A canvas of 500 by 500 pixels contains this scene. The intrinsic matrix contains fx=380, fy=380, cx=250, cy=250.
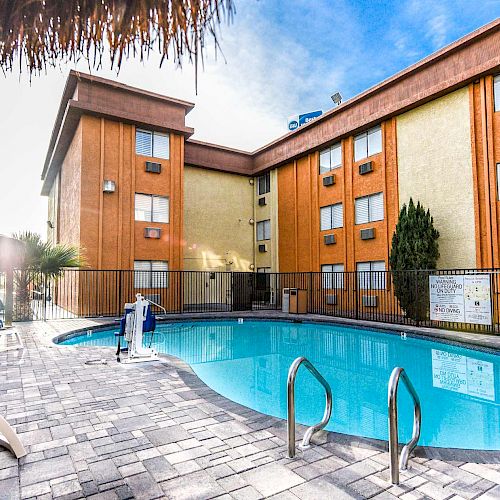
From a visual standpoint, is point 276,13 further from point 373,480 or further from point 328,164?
point 328,164

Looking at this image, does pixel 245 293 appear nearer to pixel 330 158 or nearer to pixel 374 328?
pixel 374 328

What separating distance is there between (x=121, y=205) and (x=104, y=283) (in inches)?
135

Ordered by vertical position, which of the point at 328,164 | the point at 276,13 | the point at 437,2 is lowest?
the point at 276,13

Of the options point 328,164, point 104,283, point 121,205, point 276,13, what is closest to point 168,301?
point 104,283

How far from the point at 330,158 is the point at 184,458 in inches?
666

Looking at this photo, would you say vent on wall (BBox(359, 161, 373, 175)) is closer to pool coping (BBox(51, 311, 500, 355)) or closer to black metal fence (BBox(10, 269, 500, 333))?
black metal fence (BBox(10, 269, 500, 333))

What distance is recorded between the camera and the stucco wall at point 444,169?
1257 centimetres

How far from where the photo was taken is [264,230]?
2211cm

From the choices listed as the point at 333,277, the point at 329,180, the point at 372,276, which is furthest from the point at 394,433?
the point at 329,180

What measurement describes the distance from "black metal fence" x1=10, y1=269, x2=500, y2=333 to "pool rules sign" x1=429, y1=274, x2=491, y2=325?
16 cm

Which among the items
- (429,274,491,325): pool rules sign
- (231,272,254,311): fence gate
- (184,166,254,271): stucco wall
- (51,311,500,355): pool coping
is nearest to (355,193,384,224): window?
(429,274,491,325): pool rules sign

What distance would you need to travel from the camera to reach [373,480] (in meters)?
2.69

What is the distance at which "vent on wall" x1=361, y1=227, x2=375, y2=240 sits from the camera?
1571 centimetres

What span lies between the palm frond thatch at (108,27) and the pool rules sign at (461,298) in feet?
Answer: 35.8
